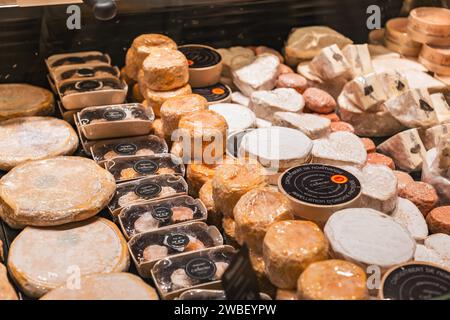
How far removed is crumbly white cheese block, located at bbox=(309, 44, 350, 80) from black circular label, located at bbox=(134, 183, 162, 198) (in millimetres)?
1153

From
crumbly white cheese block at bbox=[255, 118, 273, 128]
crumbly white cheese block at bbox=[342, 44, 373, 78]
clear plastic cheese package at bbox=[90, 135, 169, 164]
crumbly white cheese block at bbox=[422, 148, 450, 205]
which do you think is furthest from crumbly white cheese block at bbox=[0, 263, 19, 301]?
crumbly white cheese block at bbox=[342, 44, 373, 78]

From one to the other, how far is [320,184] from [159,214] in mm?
615

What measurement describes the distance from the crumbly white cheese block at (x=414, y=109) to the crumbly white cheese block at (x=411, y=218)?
508mm

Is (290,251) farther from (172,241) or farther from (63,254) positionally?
(63,254)

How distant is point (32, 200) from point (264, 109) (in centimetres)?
121

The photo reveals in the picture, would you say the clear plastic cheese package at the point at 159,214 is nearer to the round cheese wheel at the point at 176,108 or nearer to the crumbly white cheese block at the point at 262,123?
the round cheese wheel at the point at 176,108

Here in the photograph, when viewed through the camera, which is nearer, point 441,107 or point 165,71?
point 165,71

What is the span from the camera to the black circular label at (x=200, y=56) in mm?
3227

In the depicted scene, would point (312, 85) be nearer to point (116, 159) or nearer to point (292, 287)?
point (116, 159)

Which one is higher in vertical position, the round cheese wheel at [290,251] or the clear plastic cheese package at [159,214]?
the round cheese wheel at [290,251]

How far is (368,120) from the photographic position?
3.10 metres

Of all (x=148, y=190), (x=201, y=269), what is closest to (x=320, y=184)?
(x=201, y=269)

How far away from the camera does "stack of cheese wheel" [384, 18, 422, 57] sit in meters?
3.49

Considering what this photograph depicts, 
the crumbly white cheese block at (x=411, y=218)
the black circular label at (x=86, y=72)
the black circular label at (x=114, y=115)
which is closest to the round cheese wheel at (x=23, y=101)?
the black circular label at (x=86, y=72)
